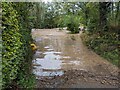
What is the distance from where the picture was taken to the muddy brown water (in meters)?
3.97

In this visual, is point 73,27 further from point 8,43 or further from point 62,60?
point 8,43

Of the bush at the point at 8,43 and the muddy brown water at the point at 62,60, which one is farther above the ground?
the bush at the point at 8,43

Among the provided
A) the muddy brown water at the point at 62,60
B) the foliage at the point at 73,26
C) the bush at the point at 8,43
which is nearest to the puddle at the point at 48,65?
the muddy brown water at the point at 62,60

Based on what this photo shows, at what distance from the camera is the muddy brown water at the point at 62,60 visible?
3969 mm

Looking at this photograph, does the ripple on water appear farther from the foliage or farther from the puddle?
the foliage

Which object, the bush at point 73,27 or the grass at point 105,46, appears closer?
the grass at point 105,46

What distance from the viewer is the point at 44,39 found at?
22.7 ft

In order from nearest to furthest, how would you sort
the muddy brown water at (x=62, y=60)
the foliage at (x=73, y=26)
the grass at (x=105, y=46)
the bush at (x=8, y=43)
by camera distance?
the bush at (x=8, y=43), the muddy brown water at (x=62, y=60), the grass at (x=105, y=46), the foliage at (x=73, y=26)

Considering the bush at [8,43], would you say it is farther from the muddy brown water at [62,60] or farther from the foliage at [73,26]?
the foliage at [73,26]

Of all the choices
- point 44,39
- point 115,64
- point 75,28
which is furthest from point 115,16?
point 75,28

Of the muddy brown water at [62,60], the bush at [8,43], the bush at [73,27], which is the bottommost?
the muddy brown water at [62,60]

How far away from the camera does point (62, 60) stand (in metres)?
5.01

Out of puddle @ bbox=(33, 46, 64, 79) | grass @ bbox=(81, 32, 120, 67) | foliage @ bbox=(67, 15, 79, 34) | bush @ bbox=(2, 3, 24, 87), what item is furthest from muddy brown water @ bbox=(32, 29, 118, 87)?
bush @ bbox=(2, 3, 24, 87)

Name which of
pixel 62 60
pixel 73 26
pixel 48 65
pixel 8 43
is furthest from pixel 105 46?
pixel 8 43
